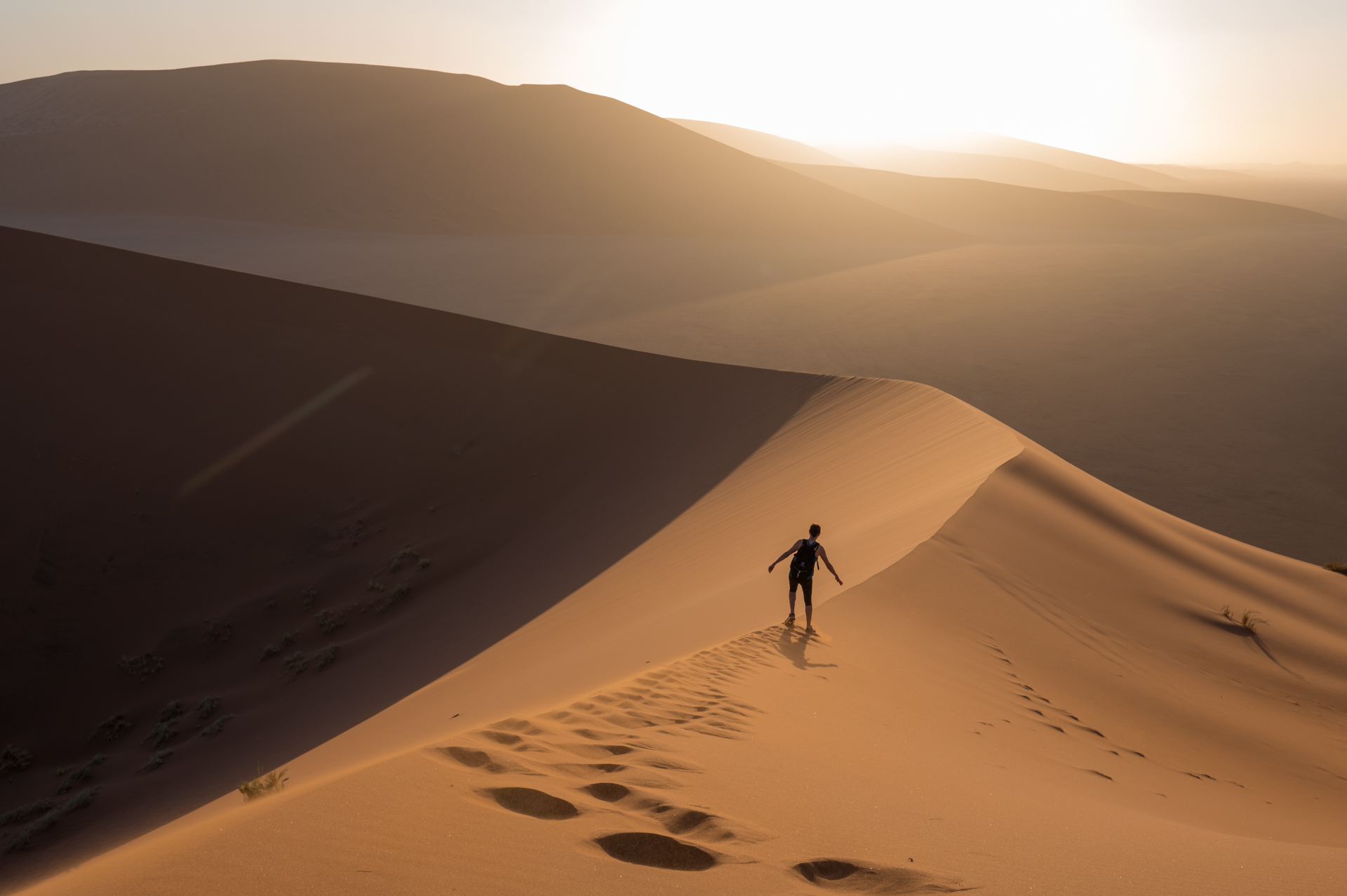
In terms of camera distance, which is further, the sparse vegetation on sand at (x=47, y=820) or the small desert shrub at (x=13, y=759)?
the small desert shrub at (x=13, y=759)

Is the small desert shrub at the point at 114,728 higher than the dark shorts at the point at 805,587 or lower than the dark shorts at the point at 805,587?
lower

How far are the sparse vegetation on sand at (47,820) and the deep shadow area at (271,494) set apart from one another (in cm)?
16

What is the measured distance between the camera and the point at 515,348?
17453mm

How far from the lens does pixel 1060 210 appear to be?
63719mm

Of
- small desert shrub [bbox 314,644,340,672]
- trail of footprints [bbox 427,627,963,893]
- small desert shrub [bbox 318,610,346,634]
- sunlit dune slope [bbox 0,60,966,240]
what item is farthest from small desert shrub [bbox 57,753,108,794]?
sunlit dune slope [bbox 0,60,966,240]

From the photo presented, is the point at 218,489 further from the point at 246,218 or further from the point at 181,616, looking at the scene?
the point at 246,218

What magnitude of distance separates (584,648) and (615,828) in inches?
129

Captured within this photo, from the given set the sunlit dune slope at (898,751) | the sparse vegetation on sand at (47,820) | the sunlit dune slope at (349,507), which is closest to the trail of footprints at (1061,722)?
the sunlit dune slope at (898,751)

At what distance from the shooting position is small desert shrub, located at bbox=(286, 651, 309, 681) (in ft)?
29.0

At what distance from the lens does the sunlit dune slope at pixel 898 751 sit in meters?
2.81

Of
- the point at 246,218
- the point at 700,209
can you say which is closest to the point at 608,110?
the point at 700,209

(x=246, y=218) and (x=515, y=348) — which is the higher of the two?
(x=246, y=218)

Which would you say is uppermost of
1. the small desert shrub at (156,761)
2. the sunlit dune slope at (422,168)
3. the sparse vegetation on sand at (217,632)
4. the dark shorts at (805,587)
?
the sunlit dune slope at (422,168)

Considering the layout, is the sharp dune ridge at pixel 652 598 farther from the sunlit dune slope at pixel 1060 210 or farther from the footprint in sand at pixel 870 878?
the sunlit dune slope at pixel 1060 210
